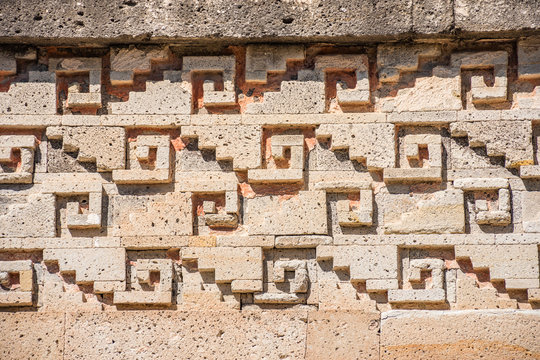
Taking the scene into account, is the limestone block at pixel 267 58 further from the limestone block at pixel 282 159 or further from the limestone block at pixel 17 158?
the limestone block at pixel 17 158

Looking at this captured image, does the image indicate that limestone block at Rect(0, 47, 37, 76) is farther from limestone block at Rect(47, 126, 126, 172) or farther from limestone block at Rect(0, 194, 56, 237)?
limestone block at Rect(0, 194, 56, 237)

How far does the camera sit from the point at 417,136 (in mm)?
6688

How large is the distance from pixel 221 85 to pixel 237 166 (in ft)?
2.09

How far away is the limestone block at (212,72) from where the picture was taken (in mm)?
6805

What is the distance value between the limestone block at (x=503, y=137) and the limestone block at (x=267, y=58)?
1.23 metres

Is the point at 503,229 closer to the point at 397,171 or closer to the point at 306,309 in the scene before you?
the point at 397,171

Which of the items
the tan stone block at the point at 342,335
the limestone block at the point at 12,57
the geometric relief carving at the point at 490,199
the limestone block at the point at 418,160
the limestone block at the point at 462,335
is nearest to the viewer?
the limestone block at the point at 462,335

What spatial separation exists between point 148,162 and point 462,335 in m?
2.46

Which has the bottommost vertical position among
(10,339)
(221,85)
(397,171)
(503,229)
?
(10,339)

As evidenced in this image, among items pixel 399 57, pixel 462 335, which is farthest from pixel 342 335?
pixel 399 57

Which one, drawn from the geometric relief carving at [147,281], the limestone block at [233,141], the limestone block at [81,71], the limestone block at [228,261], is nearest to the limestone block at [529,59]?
the limestone block at [233,141]

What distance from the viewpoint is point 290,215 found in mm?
6602

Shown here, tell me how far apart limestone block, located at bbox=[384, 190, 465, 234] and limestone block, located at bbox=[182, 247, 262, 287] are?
0.92 m

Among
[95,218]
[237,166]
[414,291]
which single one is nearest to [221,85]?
[237,166]
